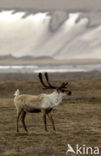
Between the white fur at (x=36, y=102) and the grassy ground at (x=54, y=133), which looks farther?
the white fur at (x=36, y=102)

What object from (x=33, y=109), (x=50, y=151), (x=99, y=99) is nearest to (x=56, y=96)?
(x=33, y=109)

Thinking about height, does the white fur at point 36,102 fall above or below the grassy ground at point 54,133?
above

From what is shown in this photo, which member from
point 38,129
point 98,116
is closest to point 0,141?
point 38,129

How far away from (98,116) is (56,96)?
22.2 ft

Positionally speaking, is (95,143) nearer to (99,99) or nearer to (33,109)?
(33,109)

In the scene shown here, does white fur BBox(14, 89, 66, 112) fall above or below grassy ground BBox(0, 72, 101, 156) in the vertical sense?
above

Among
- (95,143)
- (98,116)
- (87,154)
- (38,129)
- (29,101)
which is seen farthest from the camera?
(98,116)

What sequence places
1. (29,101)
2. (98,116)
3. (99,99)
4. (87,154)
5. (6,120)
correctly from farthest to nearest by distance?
(99,99) < (98,116) < (6,120) < (29,101) < (87,154)

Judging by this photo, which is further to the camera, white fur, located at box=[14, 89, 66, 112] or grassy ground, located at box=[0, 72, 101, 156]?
white fur, located at box=[14, 89, 66, 112]

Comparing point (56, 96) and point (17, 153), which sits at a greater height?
point (56, 96)

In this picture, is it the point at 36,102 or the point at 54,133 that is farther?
the point at 54,133

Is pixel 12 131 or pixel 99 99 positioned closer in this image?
pixel 12 131

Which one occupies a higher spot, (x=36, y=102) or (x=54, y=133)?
(x=36, y=102)

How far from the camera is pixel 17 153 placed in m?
15.0
